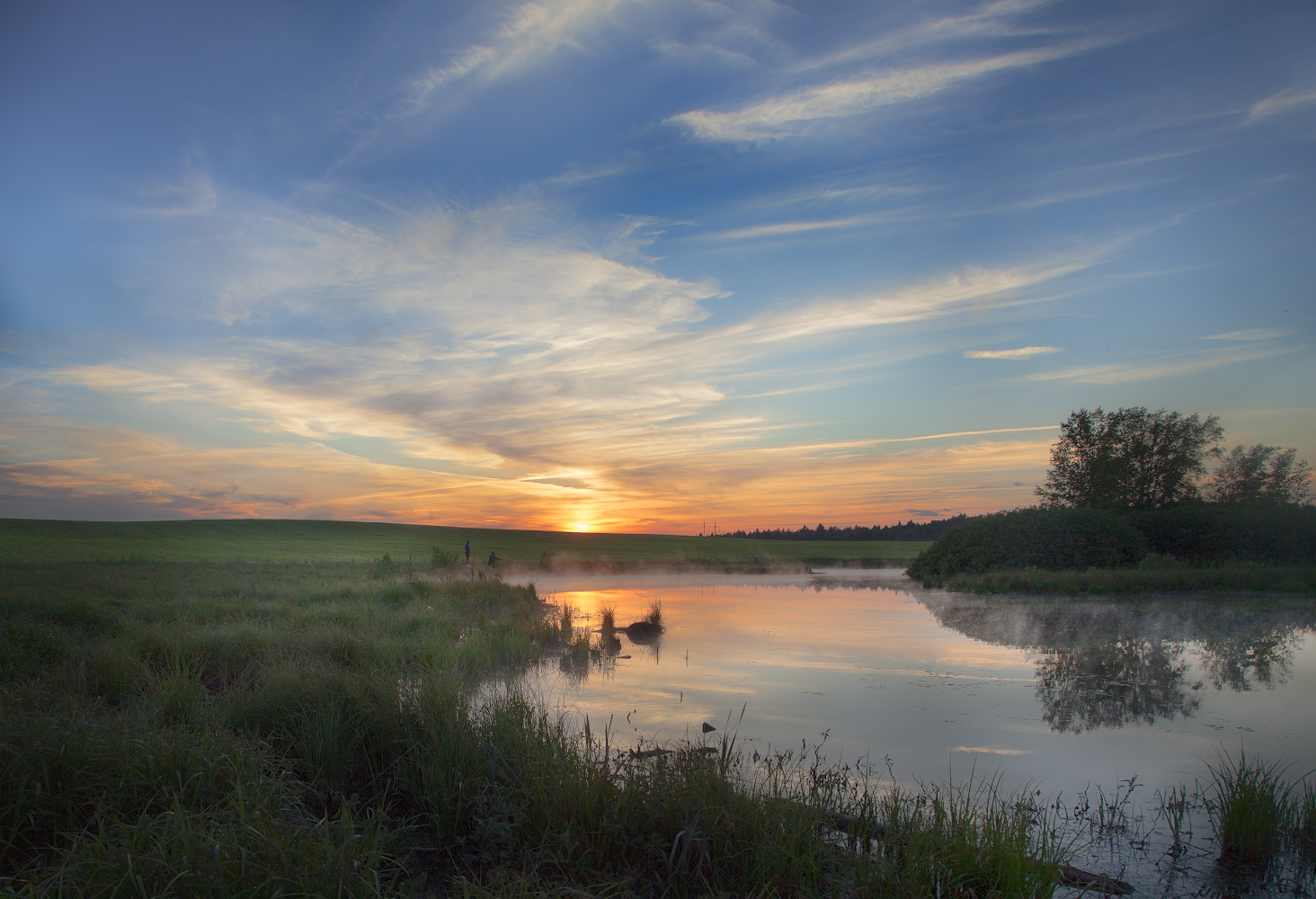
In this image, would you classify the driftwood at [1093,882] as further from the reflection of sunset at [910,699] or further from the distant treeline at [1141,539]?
the distant treeline at [1141,539]

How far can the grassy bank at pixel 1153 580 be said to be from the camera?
20703 mm

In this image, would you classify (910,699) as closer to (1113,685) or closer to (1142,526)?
(1113,685)

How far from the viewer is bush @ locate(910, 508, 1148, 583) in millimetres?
26156

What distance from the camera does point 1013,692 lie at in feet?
30.6

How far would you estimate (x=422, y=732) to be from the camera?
5.80m

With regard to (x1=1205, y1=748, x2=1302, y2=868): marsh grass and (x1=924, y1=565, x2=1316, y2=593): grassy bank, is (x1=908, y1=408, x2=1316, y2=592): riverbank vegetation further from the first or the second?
(x1=1205, y1=748, x2=1302, y2=868): marsh grass

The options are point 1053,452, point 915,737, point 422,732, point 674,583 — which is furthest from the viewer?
point 1053,452

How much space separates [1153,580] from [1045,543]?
18.5 feet

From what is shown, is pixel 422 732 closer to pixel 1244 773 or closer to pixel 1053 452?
pixel 1244 773

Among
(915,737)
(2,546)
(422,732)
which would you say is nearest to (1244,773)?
(915,737)

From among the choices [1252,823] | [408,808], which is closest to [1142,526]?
[1252,823]

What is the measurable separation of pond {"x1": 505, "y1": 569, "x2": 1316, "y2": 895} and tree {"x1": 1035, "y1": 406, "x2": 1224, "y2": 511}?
59.2 feet

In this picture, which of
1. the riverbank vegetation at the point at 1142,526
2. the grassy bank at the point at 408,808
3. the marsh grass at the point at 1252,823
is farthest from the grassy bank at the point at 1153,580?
the grassy bank at the point at 408,808

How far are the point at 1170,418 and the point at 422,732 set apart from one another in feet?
137
